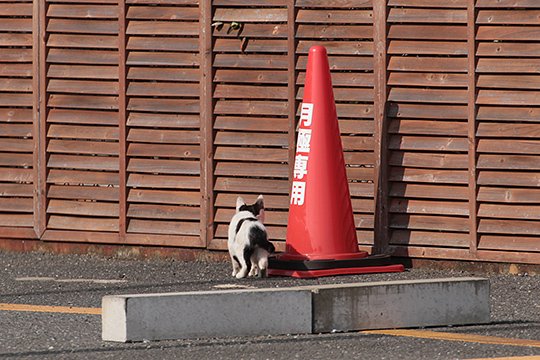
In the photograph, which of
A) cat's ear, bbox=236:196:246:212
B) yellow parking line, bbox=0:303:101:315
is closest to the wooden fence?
cat's ear, bbox=236:196:246:212

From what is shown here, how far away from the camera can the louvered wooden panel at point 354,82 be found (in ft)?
39.6

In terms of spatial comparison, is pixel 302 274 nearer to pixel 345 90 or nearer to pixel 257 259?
pixel 257 259

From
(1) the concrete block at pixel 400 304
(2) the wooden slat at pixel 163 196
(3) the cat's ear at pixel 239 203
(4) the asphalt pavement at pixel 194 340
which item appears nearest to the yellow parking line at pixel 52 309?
(4) the asphalt pavement at pixel 194 340

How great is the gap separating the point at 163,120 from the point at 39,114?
116cm

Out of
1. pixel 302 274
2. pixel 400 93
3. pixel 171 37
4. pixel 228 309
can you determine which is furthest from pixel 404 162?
pixel 228 309

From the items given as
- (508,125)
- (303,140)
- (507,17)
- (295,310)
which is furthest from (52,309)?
(507,17)

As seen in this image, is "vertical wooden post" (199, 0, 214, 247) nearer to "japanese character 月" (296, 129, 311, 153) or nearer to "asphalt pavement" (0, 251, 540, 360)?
"asphalt pavement" (0, 251, 540, 360)

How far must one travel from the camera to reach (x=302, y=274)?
11.3m

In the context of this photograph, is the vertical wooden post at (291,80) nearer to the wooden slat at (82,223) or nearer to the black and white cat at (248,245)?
the black and white cat at (248,245)

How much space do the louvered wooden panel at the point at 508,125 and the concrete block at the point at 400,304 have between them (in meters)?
2.53

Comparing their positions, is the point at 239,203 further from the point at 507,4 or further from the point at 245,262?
the point at 507,4

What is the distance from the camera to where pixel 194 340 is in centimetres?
841

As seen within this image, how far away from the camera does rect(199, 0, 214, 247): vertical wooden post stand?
41.4 feet

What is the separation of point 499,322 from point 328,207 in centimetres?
269
